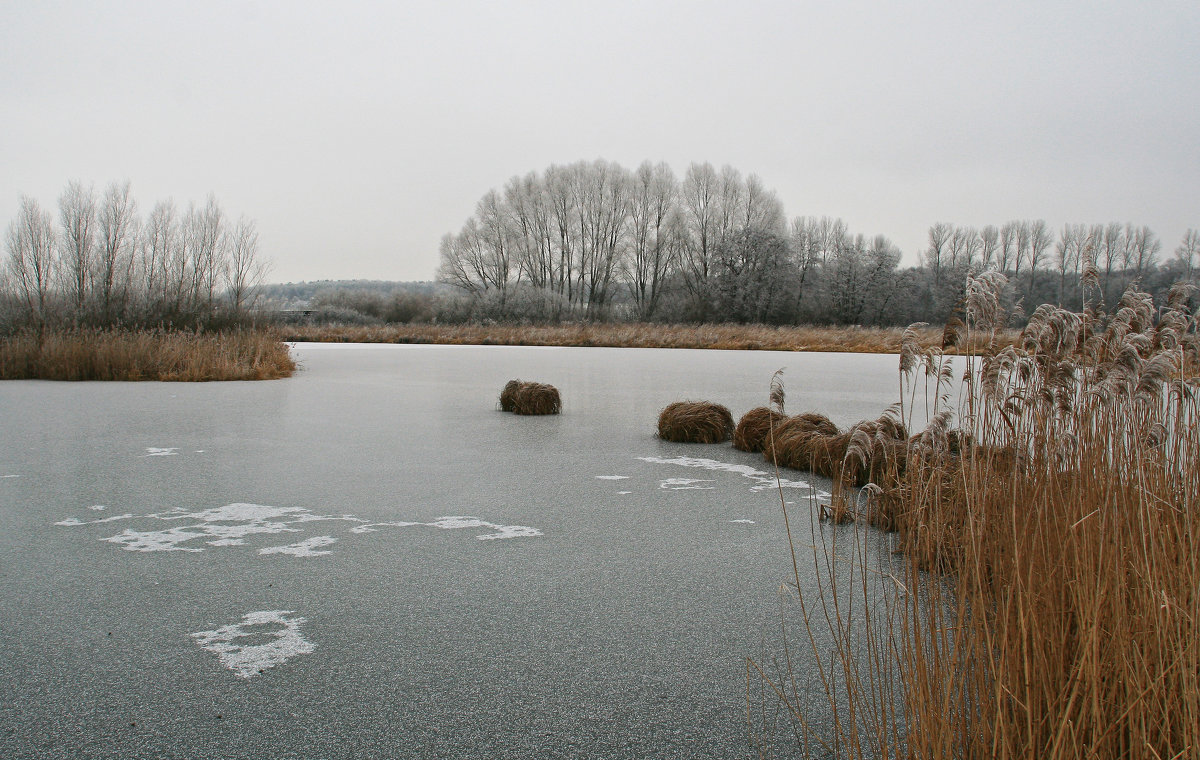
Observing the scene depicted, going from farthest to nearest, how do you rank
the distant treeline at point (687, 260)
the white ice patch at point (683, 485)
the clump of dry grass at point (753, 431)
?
the distant treeline at point (687, 260) < the clump of dry grass at point (753, 431) < the white ice patch at point (683, 485)

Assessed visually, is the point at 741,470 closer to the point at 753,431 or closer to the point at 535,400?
the point at 753,431

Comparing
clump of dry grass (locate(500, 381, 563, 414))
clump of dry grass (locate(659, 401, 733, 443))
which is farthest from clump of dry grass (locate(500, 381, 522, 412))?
clump of dry grass (locate(659, 401, 733, 443))

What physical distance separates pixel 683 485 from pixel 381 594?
229cm

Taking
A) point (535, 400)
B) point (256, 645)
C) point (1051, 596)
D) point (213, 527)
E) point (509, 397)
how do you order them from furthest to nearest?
point (509, 397) < point (535, 400) < point (213, 527) < point (256, 645) < point (1051, 596)

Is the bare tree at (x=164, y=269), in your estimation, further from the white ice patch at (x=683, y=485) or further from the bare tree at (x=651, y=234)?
the bare tree at (x=651, y=234)

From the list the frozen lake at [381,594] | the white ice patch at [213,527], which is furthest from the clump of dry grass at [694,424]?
the white ice patch at [213,527]

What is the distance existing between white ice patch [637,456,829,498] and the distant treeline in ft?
94.5

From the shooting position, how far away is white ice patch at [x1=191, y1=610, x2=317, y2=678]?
2.17 meters

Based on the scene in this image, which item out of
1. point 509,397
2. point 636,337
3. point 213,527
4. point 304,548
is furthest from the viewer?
point 636,337

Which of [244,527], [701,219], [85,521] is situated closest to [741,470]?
[244,527]

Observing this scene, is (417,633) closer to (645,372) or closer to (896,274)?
(645,372)

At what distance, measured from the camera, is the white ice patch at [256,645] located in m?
2.17

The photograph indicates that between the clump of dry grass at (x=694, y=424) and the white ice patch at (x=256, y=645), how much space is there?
4061 mm

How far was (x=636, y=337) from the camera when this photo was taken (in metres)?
24.6
